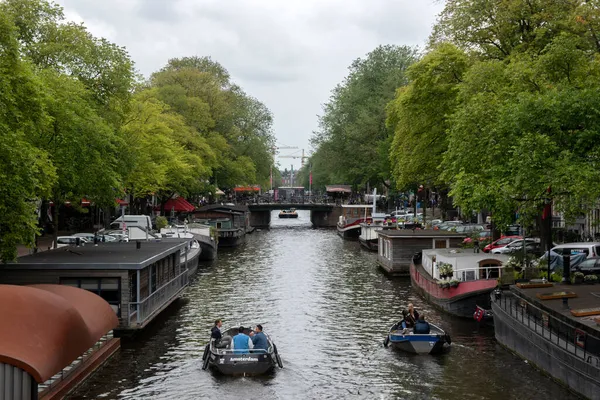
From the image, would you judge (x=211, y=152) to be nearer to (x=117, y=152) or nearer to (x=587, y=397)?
(x=117, y=152)

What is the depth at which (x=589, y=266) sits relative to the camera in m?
37.9

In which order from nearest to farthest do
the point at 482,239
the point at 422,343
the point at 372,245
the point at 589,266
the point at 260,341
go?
the point at 260,341, the point at 422,343, the point at 589,266, the point at 482,239, the point at 372,245

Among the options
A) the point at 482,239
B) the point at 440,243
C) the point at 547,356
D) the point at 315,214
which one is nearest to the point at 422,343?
the point at 547,356

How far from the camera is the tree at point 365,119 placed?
92812mm

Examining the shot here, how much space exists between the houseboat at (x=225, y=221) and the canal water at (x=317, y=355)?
26.1 m

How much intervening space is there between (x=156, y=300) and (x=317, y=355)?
9.09 m

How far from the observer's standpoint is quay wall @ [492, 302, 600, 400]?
2061 cm

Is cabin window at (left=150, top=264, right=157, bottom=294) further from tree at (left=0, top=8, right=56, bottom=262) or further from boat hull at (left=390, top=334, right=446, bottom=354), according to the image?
boat hull at (left=390, top=334, right=446, bottom=354)

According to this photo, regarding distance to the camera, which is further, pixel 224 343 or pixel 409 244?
pixel 409 244

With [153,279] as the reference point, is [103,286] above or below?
above

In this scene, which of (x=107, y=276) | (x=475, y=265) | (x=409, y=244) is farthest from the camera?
(x=409, y=244)

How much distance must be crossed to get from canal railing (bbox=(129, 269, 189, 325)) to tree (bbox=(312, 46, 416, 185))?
4962 cm

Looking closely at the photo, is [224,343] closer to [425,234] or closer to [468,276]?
[468,276]

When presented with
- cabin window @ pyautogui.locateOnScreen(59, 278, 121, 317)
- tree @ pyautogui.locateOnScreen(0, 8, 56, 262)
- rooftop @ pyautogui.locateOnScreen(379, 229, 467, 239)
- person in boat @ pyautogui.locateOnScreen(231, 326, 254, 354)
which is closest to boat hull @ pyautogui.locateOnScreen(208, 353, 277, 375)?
person in boat @ pyautogui.locateOnScreen(231, 326, 254, 354)
